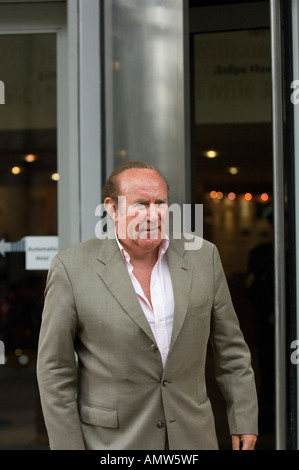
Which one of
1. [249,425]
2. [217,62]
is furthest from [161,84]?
[217,62]

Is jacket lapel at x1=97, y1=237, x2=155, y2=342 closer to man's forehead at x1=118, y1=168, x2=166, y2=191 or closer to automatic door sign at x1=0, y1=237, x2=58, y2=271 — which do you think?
man's forehead at x1=118, y1=168, x2=166, y2=191

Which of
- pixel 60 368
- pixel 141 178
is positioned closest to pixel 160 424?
pixel 60 368

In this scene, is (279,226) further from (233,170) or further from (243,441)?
(233,170)

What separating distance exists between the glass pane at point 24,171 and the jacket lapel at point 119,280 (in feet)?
4.59

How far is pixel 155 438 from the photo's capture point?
233 cm

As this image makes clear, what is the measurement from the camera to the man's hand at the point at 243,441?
8.07 feet

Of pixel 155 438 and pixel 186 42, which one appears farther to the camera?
pixel 186 42

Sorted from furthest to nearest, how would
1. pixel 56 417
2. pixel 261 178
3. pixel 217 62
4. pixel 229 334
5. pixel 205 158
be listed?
pixel 261 178
pixel 205 158
pixel 217 62
pixel 229 334
pixel 56 417

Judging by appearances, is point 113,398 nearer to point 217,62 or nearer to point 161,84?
point 161,84

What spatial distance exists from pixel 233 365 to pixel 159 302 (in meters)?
0.38

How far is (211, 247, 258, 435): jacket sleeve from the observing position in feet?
8.05

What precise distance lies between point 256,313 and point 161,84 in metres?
3.08

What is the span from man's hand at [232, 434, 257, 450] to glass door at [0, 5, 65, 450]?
1.67m

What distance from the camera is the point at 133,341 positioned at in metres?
2.30
